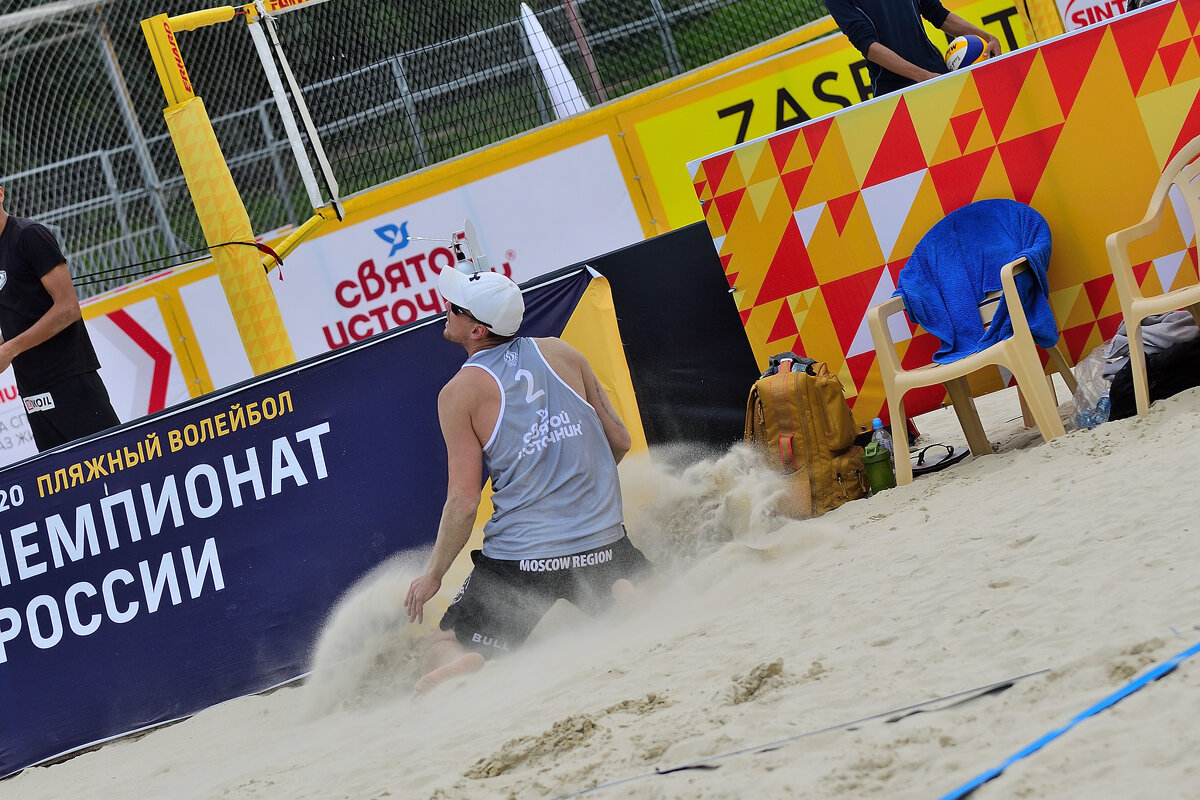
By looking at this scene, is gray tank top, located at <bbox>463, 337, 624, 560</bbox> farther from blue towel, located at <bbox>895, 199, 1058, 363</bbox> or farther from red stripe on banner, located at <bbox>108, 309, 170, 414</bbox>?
red stripe on banner, located at <bbox>108, 309, 170, 414</bbox>

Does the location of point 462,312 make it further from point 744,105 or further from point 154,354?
point 154,354

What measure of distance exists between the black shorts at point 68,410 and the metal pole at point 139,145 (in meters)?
4.73

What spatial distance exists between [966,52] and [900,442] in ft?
6.99

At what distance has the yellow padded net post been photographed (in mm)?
6941

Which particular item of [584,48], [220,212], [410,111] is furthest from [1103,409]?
[410,111]

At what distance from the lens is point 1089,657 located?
8.26ft

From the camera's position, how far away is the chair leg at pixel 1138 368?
450 centimetres

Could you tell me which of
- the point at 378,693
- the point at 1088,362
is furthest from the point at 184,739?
the point at 1088,362

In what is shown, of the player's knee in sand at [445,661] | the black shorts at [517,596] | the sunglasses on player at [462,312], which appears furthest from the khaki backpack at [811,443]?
the player's knee in sand at [445,661]

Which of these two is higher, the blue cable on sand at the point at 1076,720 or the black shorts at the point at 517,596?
the black shorts at the point at 517,596

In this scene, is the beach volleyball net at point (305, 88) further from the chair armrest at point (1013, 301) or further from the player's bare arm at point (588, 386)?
the chair armrest at point (1013, 301)

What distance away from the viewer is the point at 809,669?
3.03 m

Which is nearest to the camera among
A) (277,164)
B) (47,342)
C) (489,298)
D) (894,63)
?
(489,298)

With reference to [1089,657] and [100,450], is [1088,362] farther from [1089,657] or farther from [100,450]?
[100,450]
